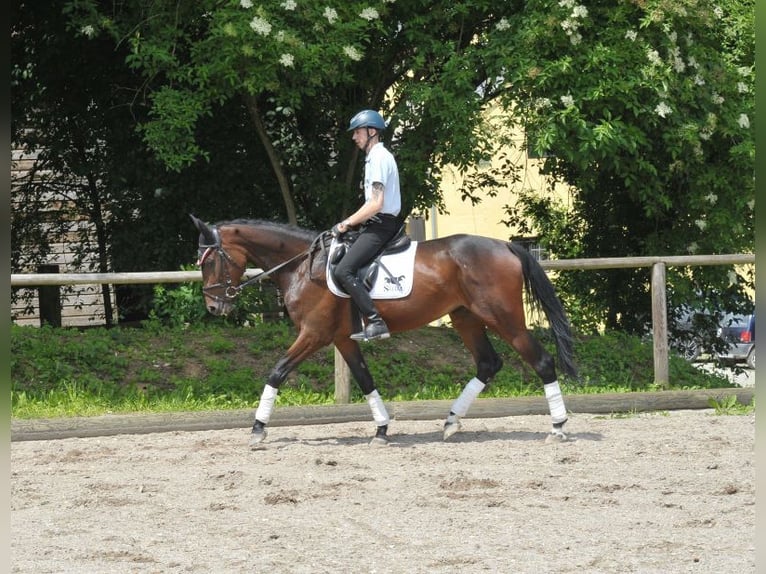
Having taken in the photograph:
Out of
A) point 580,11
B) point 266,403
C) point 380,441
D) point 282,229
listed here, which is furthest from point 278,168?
point 380,441

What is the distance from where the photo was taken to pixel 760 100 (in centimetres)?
191

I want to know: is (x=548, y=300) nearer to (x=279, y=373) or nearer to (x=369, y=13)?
(x=279, y=373)

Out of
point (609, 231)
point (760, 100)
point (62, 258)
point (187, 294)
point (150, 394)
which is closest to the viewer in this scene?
point (760, 100)

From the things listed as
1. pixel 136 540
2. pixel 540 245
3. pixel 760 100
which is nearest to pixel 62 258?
pixel 540 245

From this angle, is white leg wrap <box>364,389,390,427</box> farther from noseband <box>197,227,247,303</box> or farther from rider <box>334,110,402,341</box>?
noseband <box>197,227,247,303</box>

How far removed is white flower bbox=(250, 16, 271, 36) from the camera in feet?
36.3

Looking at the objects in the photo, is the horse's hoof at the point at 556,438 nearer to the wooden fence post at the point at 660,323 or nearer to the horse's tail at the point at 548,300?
the horse's tail at the point at 548,300

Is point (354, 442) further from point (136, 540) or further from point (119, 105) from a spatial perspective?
point (119, 105)

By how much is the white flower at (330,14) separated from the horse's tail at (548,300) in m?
4.26

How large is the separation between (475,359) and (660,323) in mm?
3085

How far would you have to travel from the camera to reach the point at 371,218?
26.9 feet

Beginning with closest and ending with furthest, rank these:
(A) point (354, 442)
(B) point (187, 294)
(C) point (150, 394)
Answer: (A) point (354, 442), (C) point (150, 394), (B) point (187, 294)

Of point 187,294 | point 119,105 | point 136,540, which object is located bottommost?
point 136,540

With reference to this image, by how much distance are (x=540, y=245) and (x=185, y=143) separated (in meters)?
6.84
